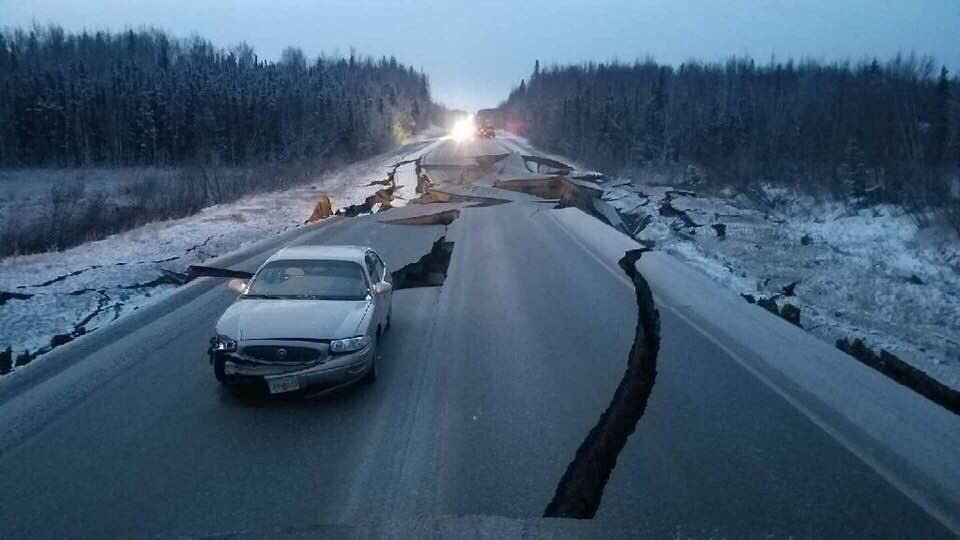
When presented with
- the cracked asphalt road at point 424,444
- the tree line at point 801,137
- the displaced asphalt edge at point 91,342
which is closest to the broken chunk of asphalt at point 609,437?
the cracked asphalt road at point 424,444

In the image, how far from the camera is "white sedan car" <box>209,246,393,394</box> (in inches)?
275

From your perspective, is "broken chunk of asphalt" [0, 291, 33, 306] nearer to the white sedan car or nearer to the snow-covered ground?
the snow-covered ground

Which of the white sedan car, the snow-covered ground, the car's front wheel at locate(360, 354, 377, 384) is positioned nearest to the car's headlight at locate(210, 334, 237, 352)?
the white sedan car

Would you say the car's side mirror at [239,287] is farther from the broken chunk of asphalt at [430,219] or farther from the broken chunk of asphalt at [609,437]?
the broken chunk of asphalt at [430,219]

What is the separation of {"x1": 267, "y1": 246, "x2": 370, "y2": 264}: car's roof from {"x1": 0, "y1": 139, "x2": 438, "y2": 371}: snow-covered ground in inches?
162

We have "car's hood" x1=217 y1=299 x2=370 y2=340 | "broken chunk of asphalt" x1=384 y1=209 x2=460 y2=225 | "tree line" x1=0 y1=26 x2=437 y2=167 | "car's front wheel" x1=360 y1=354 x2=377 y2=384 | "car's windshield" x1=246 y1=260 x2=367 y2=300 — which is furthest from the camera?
"tree line" x1=0 y1=26 x2=437 y2=167

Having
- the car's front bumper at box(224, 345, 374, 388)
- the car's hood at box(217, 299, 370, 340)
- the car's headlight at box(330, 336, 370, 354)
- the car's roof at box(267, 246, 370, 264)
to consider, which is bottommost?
the car's front bumper at box(224, 345, 374, 388)

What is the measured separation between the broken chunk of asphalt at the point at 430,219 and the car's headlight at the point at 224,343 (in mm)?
16142

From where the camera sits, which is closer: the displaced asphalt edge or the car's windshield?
the displaced asphalt edge

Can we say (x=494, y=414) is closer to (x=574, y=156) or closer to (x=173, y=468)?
(x=173, y=468)

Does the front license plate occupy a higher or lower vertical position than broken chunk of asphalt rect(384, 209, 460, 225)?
higher

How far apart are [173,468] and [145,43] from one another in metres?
172

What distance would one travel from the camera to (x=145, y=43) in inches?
6117

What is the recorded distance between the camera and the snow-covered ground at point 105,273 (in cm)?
1184
